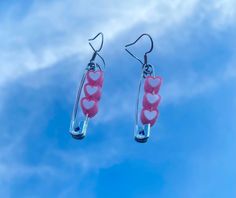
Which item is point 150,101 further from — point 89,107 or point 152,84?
point 89,107

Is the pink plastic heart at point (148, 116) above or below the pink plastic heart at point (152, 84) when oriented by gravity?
below

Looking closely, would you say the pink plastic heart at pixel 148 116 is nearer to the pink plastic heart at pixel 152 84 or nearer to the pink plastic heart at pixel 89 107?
the pink plastic heart at pixel 152 84

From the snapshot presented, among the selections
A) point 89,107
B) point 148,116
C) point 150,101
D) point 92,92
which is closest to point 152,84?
point 150,101

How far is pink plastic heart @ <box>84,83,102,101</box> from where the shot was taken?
28047 mm

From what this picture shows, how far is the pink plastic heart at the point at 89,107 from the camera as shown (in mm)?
27797

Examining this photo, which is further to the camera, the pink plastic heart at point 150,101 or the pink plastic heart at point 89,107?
the pink plastic heart at point 150,101

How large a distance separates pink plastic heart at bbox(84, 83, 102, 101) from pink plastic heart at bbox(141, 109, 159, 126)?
7.08 ft

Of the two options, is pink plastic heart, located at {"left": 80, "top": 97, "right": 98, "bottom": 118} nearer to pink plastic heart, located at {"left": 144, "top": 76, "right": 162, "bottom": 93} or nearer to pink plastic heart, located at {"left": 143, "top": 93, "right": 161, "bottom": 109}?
pink plastic heart, located at {"left": 143, "top": 93, "right": 161, "bottom": 109}

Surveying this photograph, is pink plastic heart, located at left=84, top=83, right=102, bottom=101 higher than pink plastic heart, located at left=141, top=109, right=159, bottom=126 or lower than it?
higher

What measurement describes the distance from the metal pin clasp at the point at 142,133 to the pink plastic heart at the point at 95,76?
2733mm

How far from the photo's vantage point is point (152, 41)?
94.8ft

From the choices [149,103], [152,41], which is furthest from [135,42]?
[149,103]

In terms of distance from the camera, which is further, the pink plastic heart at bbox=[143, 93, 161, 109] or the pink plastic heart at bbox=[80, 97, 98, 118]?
the pink plastic heart at bbox=[143, 93, 161, 109]

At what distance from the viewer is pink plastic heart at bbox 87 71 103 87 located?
28370 mm
